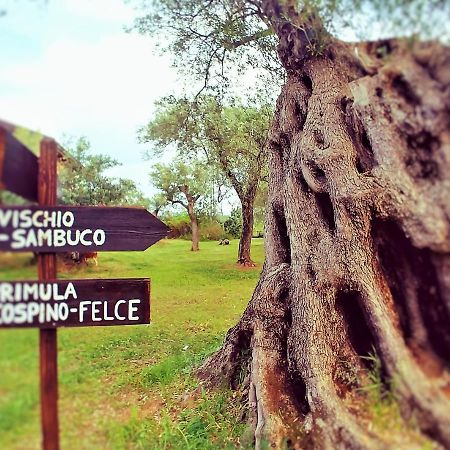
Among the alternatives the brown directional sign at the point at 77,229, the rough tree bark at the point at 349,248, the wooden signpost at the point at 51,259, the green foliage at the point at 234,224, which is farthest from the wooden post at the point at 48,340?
the green foliage at the point at 234,224

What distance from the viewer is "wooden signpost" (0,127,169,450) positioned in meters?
4.08

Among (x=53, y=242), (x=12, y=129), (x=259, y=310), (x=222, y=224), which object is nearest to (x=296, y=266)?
(x=259, y=310)

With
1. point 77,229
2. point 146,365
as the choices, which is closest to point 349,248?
point 77,229

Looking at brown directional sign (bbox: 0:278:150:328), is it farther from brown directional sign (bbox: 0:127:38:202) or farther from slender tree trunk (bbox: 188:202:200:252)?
slender tree trunk (bbox: 188:202:200:252)

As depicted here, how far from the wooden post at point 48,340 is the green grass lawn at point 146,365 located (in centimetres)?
7

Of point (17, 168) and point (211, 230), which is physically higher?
point (17, 168)

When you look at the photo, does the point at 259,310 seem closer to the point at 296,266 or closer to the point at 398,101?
the point at 296,266

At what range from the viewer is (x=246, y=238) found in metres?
11.0

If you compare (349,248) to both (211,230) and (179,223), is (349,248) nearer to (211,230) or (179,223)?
(179,223)

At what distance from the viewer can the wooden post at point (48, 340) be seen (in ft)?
13.7

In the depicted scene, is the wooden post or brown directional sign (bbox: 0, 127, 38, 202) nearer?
brown directional sign (bbox: 0, 127, 38, 202)

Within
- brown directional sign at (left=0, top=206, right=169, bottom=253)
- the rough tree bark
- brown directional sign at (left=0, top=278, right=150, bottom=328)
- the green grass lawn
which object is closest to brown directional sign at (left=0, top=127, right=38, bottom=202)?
brown directional sign at (left=0, top=206, right=169, bottom=253)

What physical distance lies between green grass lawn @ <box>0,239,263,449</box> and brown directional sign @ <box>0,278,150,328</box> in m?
0.13

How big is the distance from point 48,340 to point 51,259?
0.59 metres
